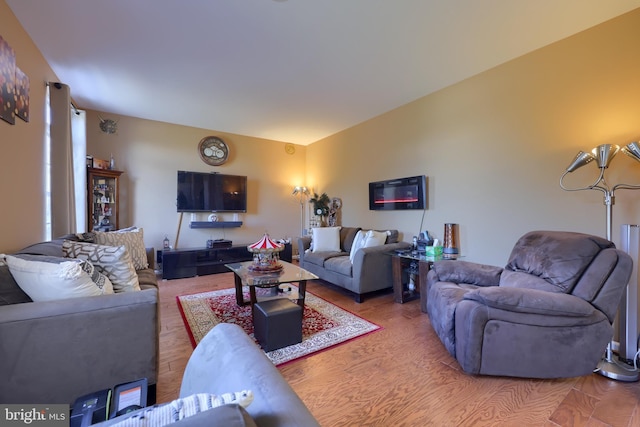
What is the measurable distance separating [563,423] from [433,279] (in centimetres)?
128

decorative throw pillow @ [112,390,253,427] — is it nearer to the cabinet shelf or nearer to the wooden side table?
the wooden side table

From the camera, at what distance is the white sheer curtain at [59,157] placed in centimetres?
277

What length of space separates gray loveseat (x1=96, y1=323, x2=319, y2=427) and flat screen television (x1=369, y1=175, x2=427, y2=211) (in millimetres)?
3189

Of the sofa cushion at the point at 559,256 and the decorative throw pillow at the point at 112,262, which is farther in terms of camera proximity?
the sofa cushion at the point at 559,256

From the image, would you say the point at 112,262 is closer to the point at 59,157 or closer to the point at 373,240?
the point at 59,157

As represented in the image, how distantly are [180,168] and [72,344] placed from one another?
4046 millimetres

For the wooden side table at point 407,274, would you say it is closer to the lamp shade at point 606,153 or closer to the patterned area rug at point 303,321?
the patterned area rug at point 303,321

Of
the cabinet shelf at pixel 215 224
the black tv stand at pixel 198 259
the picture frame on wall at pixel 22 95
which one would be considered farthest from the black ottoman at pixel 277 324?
the cabinet shelf at pixel 215 224

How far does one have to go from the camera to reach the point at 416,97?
142 inches

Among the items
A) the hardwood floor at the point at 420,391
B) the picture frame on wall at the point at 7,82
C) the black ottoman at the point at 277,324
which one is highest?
the picture frame on wall at the point at 7,82

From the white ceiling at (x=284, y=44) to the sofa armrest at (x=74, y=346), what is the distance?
2122 millimetres

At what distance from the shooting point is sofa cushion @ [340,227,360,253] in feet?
13.8

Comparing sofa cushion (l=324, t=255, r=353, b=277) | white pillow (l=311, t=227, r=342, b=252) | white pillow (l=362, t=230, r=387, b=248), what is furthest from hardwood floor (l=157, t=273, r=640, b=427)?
white pillow (l=311, t=227, r=342, b=252)

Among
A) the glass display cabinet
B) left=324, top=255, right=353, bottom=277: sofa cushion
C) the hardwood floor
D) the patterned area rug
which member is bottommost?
the hardwood floor
